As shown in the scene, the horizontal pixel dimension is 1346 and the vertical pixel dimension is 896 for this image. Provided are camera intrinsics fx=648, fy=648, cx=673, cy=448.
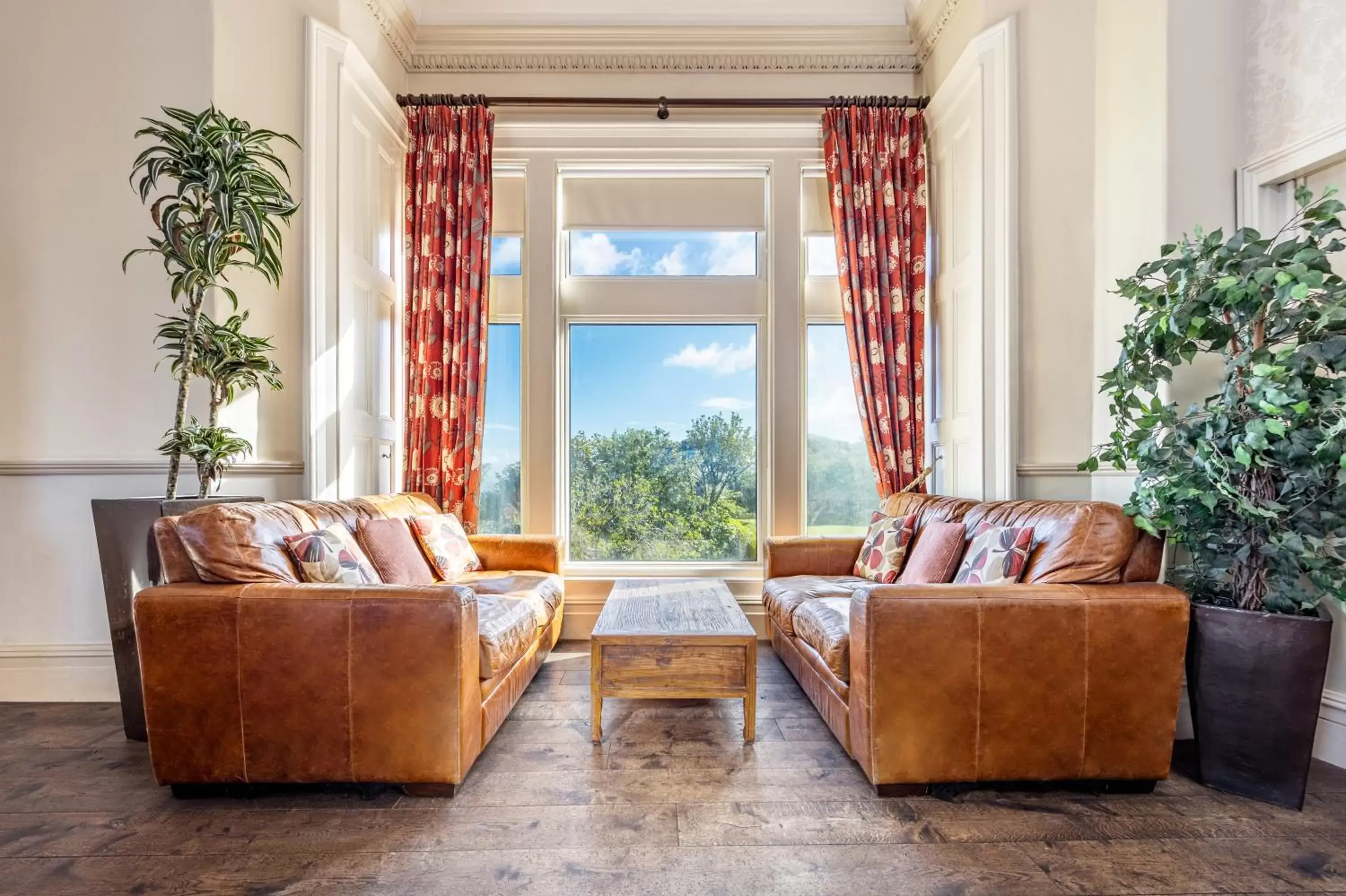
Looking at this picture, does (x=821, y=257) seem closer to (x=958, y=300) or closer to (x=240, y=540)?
(x=958, y=300)

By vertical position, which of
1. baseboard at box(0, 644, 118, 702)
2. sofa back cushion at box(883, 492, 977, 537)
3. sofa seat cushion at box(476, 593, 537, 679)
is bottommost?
baseboard at box(0, 644, 118, 702)

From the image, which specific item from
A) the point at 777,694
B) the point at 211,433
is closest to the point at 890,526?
the point at 777,694

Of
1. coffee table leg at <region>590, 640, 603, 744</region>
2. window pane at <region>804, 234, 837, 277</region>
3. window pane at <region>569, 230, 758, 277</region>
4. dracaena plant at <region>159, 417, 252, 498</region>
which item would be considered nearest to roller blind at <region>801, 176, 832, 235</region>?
window pane at <region>804, 234, 837, 277</region>

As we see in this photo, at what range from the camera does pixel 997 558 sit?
7.58ft

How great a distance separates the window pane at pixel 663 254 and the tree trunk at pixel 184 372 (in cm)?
212

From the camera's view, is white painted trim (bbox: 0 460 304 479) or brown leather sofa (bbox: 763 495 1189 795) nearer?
brown leather sofa (bbox: 763 495 1189 795)

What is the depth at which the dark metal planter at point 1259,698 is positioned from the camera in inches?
74.2

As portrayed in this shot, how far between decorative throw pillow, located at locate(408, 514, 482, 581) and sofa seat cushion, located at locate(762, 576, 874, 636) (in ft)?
5.18

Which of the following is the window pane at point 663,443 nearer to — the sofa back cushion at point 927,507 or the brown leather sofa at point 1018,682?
the sofa back cushion at point 927,507

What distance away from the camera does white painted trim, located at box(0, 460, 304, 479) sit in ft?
8.99

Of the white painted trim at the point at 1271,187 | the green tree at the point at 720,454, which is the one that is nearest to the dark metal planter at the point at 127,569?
the green tree at the point at 720,454

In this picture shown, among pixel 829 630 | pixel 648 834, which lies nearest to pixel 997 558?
pixel 829 630

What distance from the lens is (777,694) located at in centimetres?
287

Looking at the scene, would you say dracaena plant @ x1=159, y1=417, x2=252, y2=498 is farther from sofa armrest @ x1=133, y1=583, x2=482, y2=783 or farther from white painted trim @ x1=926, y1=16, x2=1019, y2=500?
white painted trim @ x1=926, y1=16, x2=1019, y2=500
